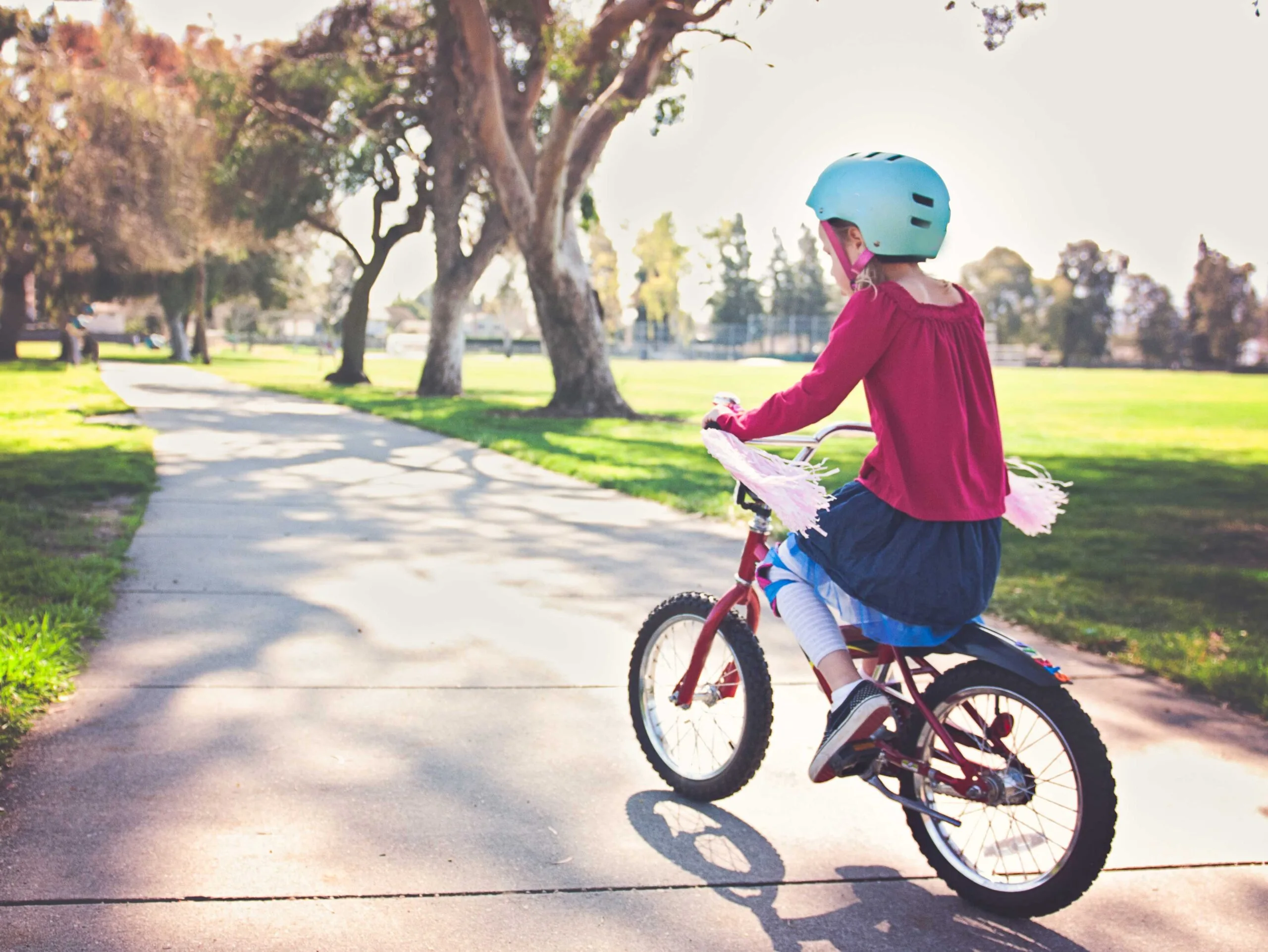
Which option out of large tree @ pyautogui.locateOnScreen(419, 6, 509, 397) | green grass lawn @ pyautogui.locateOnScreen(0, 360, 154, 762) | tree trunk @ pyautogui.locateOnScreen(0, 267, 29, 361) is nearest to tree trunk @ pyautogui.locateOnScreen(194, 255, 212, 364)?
tree trunk @ pyautogui.locateOnScreen(0, 267, 29, 361)

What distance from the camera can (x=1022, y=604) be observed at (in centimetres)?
648

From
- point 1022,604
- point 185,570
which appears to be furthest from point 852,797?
point 185,570

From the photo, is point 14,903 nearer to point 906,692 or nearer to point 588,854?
point 588,854

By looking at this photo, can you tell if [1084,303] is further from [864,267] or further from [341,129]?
[864,267]

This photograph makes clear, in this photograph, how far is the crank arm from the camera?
9.99 feet

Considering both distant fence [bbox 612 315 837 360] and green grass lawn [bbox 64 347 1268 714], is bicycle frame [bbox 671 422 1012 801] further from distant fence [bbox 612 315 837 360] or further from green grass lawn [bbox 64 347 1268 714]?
distant fence [bbox 612 315 837 360]

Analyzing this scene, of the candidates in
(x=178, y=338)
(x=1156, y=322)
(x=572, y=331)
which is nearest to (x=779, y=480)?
(x=572, y=331)

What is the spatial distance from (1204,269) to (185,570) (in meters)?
51.5

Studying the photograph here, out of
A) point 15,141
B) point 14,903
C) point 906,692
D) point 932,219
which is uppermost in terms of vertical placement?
point 15,141

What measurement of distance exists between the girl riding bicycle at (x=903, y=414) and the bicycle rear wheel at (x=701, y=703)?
1.49 ft

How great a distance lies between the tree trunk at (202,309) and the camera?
144 ft

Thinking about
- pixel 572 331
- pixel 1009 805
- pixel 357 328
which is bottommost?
pixel 1009 805

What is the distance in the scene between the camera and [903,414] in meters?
2.89

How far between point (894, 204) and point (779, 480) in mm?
776
